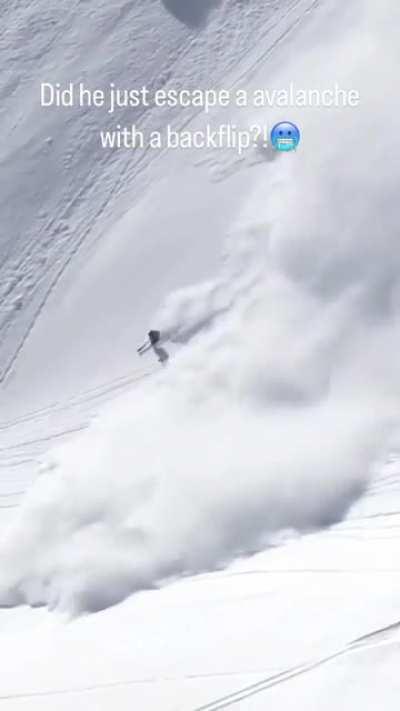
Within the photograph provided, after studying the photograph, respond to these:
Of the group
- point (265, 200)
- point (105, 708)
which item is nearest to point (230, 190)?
point (265, 200)

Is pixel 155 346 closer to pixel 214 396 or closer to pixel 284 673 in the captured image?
pixel 214 396

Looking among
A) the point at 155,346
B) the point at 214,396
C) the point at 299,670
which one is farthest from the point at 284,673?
the point at 155,346

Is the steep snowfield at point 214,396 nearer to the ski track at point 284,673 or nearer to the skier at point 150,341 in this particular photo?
the ski track at point 284,673

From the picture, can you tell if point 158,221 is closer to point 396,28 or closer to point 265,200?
point 265,200

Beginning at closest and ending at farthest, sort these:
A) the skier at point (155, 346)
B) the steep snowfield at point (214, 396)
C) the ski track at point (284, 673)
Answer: the ski track at point (284, 673) → the steep snowfield at point (214, 396) → the skier at point (155, 346)

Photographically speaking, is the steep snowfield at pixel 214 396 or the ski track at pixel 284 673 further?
the steep snowfield at pixel 214 396

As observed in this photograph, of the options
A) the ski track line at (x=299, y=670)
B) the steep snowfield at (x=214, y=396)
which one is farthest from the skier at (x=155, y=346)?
the ski track line at (x=299, y=670)

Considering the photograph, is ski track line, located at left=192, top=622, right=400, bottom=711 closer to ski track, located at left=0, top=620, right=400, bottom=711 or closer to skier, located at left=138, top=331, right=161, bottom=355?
ski track, located at left=0, top=620, right=400, bottom=711

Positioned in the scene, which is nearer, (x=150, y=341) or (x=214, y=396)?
(x=214, y=396)

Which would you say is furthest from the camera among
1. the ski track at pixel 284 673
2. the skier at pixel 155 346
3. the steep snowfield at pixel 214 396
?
the skier at pixel 155 346
